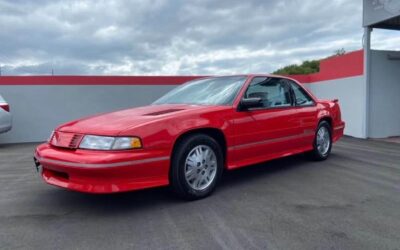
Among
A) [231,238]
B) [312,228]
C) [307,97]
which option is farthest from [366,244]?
[307,97]

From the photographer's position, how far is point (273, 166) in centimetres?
594

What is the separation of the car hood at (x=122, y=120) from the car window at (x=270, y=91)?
2.94 ft

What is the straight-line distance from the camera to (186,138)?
4082 mm

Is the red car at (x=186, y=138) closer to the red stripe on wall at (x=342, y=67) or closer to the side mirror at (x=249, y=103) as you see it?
the side mirror at (x=249, y=103)

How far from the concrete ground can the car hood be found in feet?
2.79

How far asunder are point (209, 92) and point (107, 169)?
6.79ft

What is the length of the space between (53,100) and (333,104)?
7.97 metres

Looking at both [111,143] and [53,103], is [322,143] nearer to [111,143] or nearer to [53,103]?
[111,143]

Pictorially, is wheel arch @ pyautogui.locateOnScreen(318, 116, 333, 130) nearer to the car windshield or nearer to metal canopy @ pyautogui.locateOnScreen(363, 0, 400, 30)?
the car windshield

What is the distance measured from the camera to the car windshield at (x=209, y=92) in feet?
15.7

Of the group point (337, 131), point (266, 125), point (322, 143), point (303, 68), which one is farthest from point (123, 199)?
point (303, 68)

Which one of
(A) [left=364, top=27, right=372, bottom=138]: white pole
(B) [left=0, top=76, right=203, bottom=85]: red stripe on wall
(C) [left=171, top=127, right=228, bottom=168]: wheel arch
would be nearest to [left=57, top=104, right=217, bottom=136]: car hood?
(C) [left=171, top=127, right=228, bottom=168]: wheel arch

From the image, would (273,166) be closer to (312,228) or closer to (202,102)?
(202,102)

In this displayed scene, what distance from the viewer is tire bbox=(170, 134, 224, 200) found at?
3959 mm
